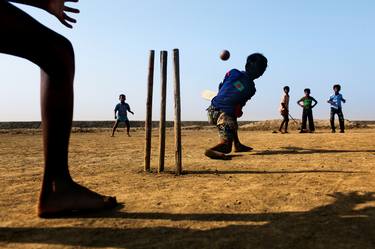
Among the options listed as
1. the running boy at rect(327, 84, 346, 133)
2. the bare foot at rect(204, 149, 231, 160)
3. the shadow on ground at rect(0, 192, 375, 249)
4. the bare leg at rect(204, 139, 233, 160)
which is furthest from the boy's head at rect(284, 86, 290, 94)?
the shadow on ground at rect(0, 192, 375, 249)

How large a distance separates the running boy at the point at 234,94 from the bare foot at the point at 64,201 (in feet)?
14.2

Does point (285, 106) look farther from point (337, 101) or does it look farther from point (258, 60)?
point (258, 60)

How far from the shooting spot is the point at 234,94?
7.43 m

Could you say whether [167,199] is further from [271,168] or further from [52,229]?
[271,168]

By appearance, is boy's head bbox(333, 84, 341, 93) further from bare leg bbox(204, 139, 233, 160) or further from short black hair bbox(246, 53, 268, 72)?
bare leg bbox(204, 139, 233, 160)

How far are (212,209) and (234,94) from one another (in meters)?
4.30

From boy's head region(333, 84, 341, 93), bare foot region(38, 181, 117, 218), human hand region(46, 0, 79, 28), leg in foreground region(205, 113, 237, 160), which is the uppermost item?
boy's head region(333, 84, 341, 93)

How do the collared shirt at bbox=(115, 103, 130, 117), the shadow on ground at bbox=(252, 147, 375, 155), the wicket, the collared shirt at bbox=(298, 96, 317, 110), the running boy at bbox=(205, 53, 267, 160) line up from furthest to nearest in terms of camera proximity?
the collared shirt at bbox=(115, 103, 130, 117)
the collared shirt at bbox=(298, 96, 317, 110)
the shadow on ground at bbox=(252, 147, 375, 155)
the running boy at bbox=(205, 53, 267, 160)
the wicket

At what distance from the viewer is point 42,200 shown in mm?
3004

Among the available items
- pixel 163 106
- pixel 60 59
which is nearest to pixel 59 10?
pixel 60 59

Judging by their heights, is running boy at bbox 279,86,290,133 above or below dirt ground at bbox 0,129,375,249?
above

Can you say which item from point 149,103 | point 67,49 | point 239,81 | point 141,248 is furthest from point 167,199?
point 239,81

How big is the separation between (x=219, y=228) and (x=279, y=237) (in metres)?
0.40

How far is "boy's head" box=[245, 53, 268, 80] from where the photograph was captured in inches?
298
